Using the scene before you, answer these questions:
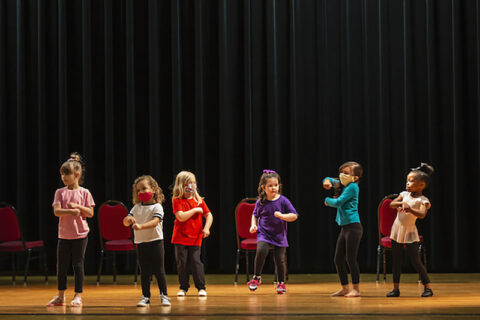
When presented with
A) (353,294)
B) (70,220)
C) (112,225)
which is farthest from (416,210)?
(112,225)

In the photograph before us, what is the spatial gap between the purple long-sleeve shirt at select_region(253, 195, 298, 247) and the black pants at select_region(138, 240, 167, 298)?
51.1 inches

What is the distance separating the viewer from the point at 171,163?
832 centimetres

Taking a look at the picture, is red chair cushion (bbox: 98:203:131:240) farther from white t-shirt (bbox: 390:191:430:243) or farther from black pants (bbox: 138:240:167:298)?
white t-shirt (bbox: 390:191:430:243)

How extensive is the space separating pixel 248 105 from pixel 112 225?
231 cm

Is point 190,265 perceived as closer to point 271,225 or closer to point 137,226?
point 271,225

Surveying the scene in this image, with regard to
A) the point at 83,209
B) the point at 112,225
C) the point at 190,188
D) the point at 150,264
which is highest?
the point at 190,188

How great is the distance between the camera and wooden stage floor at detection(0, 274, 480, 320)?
4.66 m

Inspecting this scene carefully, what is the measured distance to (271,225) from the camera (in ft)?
20.2

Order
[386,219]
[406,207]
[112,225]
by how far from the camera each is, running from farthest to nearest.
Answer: [112,225]
[386,219]
[406,207]

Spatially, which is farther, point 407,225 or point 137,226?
point 407,225

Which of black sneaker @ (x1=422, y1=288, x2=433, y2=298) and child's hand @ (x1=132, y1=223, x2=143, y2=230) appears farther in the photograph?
black sneaker @ (x1=422, y1=288, x2=433, y2=298)

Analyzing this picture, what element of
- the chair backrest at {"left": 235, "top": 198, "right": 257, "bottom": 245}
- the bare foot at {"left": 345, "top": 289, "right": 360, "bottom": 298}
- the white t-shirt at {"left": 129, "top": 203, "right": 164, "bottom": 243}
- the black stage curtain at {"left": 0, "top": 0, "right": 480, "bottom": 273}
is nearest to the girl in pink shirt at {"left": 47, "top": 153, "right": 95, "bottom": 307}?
the white t-shirt at {"left": 129, "top": 203, "right": 164, "bottom": 243}

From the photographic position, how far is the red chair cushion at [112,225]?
7293 mm

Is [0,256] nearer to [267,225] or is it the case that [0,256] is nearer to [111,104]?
[111,104]
